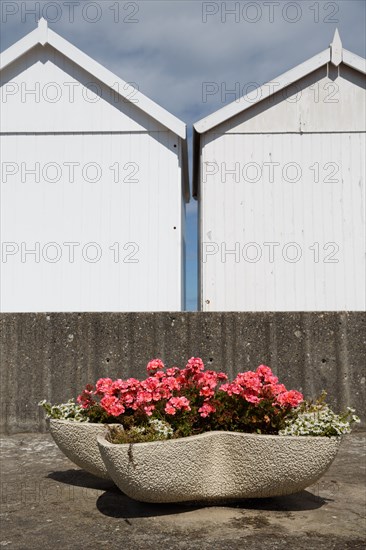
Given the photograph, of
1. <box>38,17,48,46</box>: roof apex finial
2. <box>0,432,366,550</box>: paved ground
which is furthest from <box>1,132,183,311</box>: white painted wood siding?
<box>0,432,366,550</box>: paved ground

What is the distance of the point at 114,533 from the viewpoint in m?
4.20

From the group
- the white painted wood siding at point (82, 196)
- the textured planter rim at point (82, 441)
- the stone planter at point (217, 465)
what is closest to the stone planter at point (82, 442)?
the textured planter rim at point (82, 441)

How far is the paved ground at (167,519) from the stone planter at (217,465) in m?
0.18

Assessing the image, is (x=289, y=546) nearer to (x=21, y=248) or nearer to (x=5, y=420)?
(x=5, y=420)

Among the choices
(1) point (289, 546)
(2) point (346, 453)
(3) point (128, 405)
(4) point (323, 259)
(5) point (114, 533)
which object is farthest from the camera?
(4) point (323, 259)

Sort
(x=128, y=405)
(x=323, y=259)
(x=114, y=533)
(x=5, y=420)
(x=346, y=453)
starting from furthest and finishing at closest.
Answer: (x=323, y=259) < (x=5, y=420) < (x=346, y=453) < (x=128, y=405) < (x=114, y=533)

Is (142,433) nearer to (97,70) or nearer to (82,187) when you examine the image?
(82,187)

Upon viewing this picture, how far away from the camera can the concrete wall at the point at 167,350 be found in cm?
820

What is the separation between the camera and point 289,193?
10.7 metres

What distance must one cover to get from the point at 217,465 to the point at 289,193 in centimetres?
687

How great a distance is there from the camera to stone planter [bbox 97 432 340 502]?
14.4 ft

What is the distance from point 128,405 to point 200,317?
129 inches

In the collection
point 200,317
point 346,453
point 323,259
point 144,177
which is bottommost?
point 346,453

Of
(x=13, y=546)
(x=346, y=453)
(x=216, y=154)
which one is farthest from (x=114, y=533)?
(x=216, y=154)
